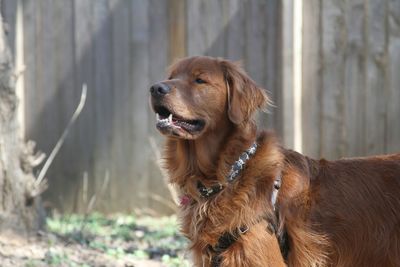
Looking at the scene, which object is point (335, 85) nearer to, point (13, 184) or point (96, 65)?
point (96, 65)

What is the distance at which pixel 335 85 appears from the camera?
7645 mm

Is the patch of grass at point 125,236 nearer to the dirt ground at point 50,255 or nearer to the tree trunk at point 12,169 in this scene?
the dirt ground at point 50,255

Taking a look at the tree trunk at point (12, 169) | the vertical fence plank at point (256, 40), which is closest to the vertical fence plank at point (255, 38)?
the vertical fence plank at point (256, 40)

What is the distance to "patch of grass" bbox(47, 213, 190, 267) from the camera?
584 centimetres

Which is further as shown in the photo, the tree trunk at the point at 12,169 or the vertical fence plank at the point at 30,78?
the vertical fence plank at the point at 30,78

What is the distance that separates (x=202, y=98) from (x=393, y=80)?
12.4 feet

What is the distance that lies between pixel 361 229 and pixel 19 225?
8.87 feet

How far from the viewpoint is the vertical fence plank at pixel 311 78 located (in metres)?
7.61

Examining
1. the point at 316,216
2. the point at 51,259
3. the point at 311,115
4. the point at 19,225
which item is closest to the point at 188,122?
the point at 316,216

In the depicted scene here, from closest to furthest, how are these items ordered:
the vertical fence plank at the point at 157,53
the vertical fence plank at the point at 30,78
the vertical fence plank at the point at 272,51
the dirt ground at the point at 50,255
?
the dirt ground at the point at 50,255 → the vertical fence plank at the point at 272,51 → the vertical fence plank at the point at 157,53 → the vertical fence plank at the point at 30,78

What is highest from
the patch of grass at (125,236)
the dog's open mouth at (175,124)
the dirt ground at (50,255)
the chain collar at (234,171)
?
the dog's open mouth at (175,124)

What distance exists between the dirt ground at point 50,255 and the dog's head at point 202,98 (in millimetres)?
1659

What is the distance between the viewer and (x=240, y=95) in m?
4.37

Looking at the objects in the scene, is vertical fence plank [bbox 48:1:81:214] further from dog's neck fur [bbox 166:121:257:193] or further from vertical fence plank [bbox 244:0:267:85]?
dog's neck fur [bbox 166:121:257:193]
